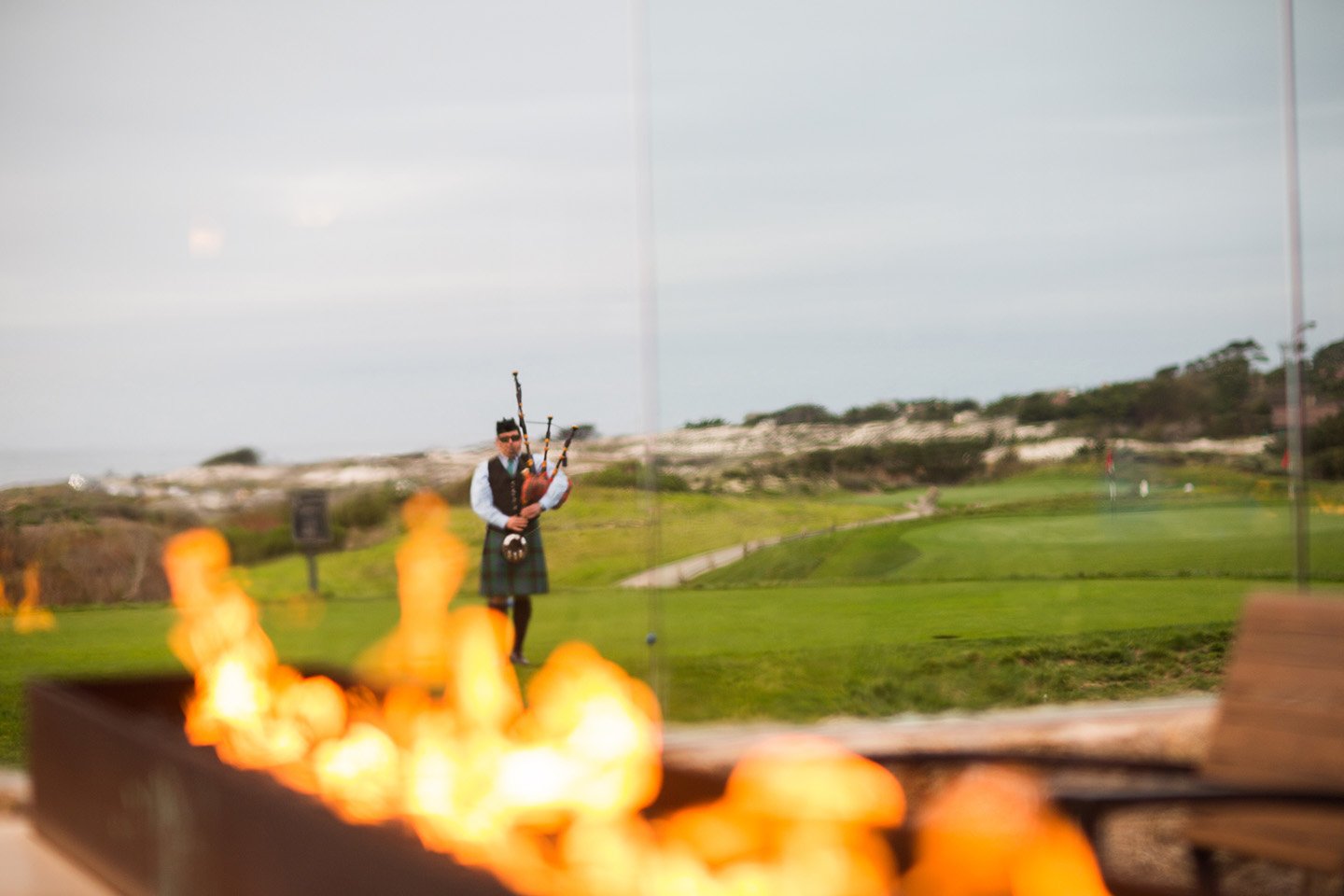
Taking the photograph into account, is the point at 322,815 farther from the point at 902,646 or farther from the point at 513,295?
the point at 902,646

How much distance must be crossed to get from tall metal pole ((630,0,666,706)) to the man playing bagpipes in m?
0.36

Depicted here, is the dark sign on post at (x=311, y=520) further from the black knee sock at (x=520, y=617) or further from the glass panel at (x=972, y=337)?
the glass panel at (x=972, y=337)

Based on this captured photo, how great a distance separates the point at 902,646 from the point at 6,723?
3.26 m

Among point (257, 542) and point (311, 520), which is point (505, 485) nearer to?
point (311, 520)

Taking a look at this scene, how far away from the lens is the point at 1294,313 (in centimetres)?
484

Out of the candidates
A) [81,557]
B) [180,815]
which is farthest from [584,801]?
[81,557]

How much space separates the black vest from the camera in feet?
16.1

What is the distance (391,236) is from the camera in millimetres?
5133

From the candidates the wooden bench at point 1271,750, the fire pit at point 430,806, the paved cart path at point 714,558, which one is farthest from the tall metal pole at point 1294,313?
the wooden bench at point 1271,750

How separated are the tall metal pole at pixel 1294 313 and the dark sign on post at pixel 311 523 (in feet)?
11.4

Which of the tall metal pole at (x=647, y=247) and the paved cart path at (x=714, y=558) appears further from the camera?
the paved cart path at (x=714, y=558)

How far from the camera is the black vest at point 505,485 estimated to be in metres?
4.91

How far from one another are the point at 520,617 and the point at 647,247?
1.44 meters

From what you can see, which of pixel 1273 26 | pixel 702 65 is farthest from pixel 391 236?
pixel 1273 26
